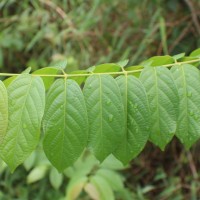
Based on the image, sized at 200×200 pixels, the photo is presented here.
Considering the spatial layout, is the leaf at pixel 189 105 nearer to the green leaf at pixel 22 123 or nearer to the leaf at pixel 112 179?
the green leaf at pixel 22 123

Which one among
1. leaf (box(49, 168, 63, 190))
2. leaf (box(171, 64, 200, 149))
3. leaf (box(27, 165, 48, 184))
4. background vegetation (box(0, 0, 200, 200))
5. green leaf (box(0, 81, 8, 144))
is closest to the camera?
green leaf (box(0, 81, 8, 144))

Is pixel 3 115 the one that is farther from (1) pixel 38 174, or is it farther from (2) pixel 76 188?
(1) pixel 38 174

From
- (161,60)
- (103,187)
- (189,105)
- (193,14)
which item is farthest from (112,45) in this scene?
(189,105)

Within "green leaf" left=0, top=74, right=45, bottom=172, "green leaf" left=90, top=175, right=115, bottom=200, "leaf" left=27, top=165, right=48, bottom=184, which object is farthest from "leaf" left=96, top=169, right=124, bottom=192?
"green leaf" left=0, top=74, right=45, bottom=172

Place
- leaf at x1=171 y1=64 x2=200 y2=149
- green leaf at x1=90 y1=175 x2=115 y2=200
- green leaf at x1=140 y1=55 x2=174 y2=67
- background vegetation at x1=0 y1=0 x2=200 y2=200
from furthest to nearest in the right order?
background vegetation at x1=0 y1=0 x2=200 y2=200 < green leaf at x1=90 y1=175 x2=115 y2=200 < green leaf at x1=140 y1=55 x2=174 y2=67 < leaf at x1=171 y1=64 x2=200 y2=149

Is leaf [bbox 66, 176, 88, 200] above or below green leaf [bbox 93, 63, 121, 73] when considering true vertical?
below

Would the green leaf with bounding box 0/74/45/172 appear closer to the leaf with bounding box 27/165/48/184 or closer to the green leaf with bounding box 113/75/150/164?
the green leaf with bounding box 113/75/150/164

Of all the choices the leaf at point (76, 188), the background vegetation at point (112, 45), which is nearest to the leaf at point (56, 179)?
the background vegetation at point (112, 45)

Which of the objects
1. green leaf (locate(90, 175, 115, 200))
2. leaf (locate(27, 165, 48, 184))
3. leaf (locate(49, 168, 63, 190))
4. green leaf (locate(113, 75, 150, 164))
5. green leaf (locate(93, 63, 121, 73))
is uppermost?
green leaf (locate(93, 63, 121, 73))
